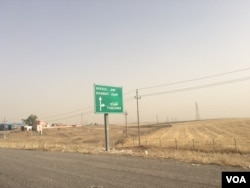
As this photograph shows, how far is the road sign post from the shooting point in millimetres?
33969

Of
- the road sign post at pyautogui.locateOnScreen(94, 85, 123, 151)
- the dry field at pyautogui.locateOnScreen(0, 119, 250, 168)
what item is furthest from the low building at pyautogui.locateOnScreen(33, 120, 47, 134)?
the road sign post at pyautogui.locateOnScreen(94, 85, 123, 151)

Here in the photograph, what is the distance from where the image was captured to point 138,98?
64375 millimetres

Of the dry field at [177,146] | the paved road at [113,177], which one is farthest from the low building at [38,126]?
the paved road at [113,177]

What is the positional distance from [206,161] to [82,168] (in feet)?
21.0

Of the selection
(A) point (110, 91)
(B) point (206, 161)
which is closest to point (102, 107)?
(A) point (110, 91)

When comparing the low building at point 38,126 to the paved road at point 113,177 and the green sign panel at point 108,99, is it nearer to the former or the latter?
the green sign panel at point 108,99

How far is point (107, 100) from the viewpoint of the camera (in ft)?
114

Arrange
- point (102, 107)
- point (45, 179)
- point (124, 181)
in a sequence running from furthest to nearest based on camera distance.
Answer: point (102, 107) → point (45, 179) → point (124, 181)

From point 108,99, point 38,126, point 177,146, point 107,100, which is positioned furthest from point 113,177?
point 38,126

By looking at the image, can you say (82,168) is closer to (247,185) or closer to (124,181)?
(124,181)

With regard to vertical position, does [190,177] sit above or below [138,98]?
below

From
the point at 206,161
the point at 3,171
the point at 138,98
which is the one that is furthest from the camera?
the point at 138,98

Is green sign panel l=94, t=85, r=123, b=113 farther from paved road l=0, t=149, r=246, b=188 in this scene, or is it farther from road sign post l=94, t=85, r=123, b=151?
paved road l=0, t=149, r=246, b=188

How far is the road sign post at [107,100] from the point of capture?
3397 cm
